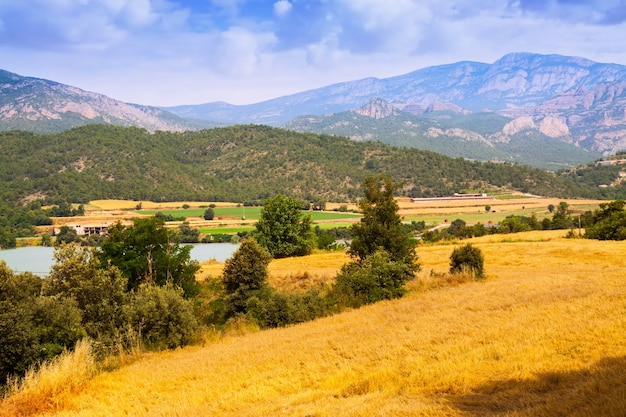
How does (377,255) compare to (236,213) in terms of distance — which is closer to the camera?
(377,255)

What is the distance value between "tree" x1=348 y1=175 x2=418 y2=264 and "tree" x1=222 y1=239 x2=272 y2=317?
5153 mm

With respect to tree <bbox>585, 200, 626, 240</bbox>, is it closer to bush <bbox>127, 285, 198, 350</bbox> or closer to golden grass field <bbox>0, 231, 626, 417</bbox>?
golden grass field <bbox>0, 231, 626, 417</bbox>

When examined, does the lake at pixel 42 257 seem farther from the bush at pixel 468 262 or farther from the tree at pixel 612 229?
the tree at pixel 612 229

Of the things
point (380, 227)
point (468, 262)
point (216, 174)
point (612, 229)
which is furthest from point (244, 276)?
point (216, 174)

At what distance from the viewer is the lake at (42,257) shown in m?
43.7

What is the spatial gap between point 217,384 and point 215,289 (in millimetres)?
17328

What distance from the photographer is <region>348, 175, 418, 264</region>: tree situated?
2561 centimetres

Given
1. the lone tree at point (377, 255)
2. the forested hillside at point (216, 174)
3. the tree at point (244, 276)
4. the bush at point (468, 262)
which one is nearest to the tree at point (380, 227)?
the lone tree at point (377, 255)

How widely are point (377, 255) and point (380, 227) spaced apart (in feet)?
8.30

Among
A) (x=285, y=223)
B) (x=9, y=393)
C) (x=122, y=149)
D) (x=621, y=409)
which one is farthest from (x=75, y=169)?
(x=621, y=409)

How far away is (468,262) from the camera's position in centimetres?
2581

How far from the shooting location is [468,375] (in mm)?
9664

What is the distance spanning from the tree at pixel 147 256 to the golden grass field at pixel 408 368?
943cm

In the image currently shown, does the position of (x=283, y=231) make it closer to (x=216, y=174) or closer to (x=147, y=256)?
(x=147, y=256)
